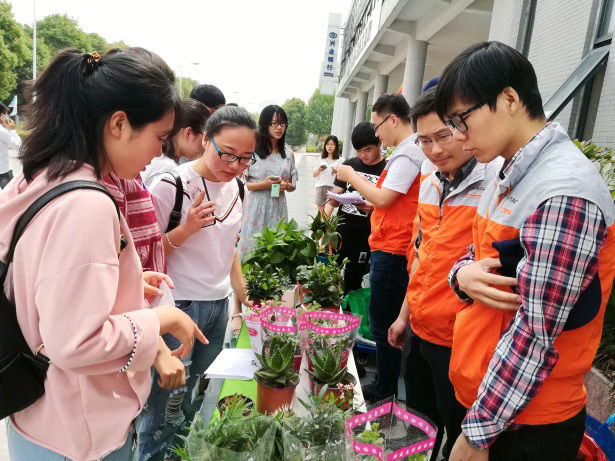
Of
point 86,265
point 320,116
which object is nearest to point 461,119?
point 86,265

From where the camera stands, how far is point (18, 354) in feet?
3.54

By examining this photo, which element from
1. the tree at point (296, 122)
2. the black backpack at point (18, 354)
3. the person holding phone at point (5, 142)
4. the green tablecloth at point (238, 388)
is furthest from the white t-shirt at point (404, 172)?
the tree at point (296, 122)

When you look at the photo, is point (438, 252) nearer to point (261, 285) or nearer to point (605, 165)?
point (261, 285)

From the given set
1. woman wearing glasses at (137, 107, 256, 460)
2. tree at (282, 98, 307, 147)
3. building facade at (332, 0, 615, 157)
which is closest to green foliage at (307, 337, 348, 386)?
woman wearing glasses at (137, 107, 256, 460)

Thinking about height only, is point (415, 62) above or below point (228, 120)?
above

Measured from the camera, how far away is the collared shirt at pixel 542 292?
106 cm

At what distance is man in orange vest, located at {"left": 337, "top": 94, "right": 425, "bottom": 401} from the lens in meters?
2.93

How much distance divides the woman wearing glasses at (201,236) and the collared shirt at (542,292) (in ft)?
4.59

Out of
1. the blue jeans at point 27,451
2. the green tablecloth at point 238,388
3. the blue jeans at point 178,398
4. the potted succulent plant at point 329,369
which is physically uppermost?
the potted succulent plant at point 329,369

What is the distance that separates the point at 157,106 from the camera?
1.24m

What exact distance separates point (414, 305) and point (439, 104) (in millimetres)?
1078

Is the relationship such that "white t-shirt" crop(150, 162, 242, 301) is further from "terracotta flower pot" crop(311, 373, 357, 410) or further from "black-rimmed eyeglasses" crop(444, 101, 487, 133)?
"black-rimmed eyeglasses" crop(444, 101, 487, 133)

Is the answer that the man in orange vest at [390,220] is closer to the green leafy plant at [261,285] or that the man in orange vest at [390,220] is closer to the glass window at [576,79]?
the green leafy plant at [261,285]

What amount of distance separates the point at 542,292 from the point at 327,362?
781 mm
